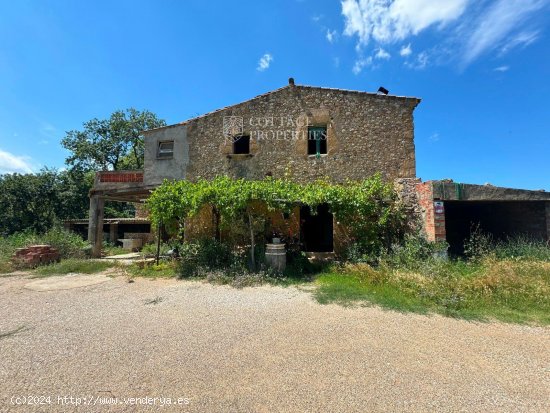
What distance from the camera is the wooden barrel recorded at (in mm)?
8062

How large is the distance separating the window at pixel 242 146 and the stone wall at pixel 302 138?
33 centimetres

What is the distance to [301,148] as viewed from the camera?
11484 millimetres

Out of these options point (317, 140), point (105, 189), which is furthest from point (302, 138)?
point (105, 189)

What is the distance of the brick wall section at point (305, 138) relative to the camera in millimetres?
10953

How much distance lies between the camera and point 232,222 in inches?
352

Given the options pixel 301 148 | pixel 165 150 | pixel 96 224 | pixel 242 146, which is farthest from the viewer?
pixel 96 224

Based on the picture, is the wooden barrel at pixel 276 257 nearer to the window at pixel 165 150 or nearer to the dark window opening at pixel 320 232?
the dark window opening at pixel 320 232

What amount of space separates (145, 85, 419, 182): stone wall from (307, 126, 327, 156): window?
0.19 meters

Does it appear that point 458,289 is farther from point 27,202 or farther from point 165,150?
point 27,202

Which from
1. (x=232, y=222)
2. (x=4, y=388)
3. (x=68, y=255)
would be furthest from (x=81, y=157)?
(x=4, y=388)

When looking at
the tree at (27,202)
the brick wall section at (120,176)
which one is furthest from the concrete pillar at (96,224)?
the tree at (27,202)

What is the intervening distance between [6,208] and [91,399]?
27628mm

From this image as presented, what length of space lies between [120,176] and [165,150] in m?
2.47

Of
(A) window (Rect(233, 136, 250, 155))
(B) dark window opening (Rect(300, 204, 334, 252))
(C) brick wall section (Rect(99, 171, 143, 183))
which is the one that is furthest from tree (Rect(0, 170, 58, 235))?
(B) dark window opening (Rect(300, 204, 334, 252))
